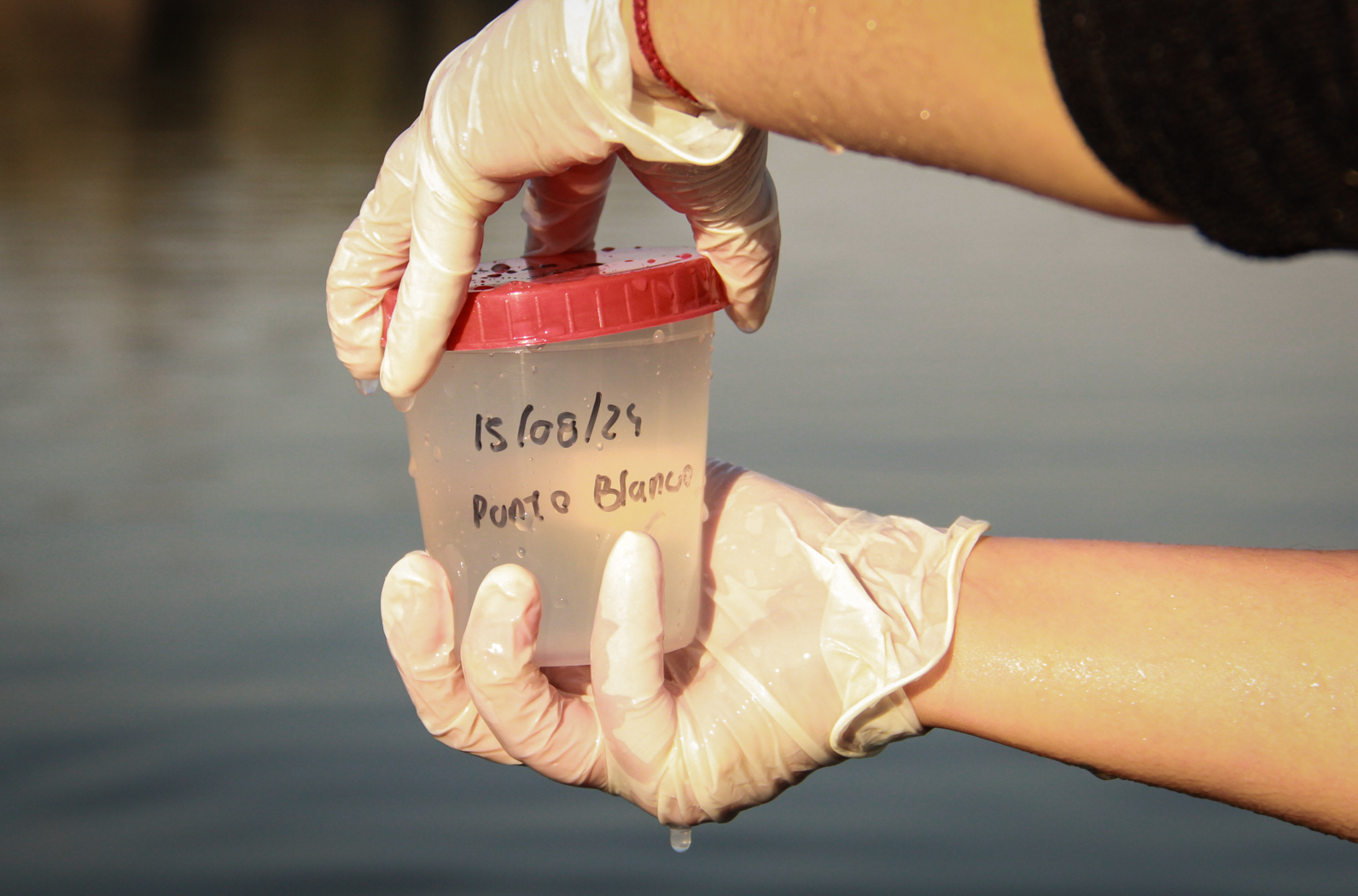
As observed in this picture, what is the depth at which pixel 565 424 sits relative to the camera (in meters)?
1.36

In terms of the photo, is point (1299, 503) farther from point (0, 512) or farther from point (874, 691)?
point (0, 512)

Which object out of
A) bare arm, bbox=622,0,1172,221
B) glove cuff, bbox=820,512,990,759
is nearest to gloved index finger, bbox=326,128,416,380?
bare arm, bbox=622,0,1172,221

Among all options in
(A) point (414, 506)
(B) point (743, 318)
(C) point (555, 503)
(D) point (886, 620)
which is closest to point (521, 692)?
(C) point (555, 503)

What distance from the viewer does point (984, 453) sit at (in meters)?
3.25

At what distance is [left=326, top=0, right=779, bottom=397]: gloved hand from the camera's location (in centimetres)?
118

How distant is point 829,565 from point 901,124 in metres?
0.72

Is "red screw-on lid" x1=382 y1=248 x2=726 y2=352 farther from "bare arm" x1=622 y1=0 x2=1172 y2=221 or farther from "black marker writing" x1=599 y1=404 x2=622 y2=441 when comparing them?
"bare arm" x1=622 y1=0 x2=1172 y2=221

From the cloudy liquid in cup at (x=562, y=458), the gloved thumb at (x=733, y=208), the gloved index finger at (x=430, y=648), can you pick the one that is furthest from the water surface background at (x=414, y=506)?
the gloved thumb at (x=733, y=208)

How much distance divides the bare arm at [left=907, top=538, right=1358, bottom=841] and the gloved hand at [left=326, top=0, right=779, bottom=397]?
53 cm

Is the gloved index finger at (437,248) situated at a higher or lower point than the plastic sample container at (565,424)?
higher

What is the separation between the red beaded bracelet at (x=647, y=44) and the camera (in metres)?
1.11

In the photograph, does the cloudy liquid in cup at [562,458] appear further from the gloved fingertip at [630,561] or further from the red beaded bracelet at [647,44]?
the red beaded bracelet at [647,44]

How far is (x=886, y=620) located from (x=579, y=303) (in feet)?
1.81

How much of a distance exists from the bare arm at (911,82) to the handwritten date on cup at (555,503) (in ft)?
1.59
